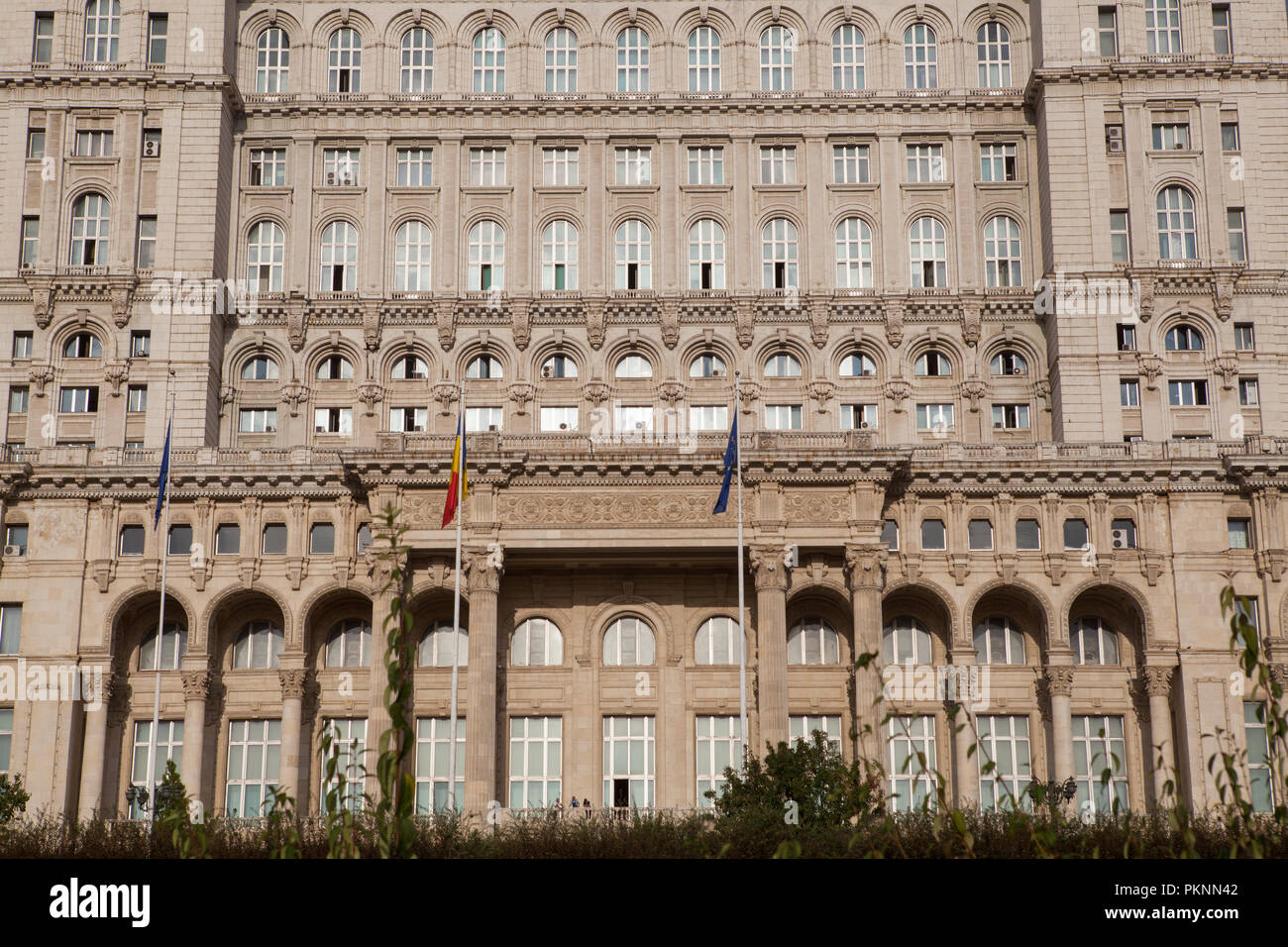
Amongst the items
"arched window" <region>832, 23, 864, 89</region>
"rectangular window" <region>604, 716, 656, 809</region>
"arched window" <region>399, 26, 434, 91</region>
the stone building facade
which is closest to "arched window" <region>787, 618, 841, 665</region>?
the stone building facade

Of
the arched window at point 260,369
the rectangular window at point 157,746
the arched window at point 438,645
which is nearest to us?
the rectangular window at point 157,746

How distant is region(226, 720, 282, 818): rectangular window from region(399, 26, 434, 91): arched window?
3321 centimetres

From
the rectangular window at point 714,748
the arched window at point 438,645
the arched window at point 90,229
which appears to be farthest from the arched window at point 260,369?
the rectangular window at point 714,748

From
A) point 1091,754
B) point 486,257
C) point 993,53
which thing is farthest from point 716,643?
point 993,53

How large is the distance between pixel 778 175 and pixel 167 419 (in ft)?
105

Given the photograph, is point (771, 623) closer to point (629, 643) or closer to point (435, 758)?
point (629, 643)

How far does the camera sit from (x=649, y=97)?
7575 cm

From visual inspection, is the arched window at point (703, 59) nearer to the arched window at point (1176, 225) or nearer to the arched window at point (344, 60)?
the arched window at point (344, 60)

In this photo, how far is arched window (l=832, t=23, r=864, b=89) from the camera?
7706 cm

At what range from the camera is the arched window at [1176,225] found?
236 ft

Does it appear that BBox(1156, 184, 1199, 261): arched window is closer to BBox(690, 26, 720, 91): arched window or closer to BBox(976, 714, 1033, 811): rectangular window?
BBox(690, 26, 720, 91): arched window

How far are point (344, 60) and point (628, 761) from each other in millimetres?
38916

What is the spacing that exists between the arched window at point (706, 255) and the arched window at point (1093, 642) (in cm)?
2385
